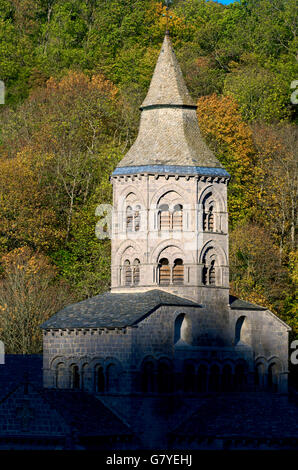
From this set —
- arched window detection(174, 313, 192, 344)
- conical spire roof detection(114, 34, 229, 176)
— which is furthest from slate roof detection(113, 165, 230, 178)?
arched window detection(174, 313, 192, 344)

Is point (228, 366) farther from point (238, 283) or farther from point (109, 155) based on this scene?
point (109, 155)

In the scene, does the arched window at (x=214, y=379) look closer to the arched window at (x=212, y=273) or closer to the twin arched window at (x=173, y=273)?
the arched window at (x=212, y=273)

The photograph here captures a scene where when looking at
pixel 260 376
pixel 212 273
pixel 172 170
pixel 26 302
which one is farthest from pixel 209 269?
pixel 26 302

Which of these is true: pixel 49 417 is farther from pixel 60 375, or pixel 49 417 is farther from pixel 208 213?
pixel 208 213

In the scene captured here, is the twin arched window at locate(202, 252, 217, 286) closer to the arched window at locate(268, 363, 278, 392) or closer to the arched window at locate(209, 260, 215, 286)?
the arched window at locate(209, 260, 215, 286)

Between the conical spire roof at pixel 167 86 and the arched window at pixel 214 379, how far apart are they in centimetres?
1274

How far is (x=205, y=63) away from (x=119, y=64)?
760 cm

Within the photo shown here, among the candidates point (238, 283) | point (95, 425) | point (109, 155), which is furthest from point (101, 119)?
point (95, 425)

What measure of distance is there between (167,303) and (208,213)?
5.88 metres

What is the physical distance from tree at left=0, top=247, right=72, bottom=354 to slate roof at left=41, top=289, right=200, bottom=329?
548 inches

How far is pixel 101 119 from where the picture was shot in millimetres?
95062

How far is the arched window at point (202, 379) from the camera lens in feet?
190

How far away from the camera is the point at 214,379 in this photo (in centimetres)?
5856

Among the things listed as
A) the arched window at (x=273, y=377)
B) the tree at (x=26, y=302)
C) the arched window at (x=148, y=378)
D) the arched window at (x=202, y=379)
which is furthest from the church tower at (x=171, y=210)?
the tree at (x=26, y=302)
